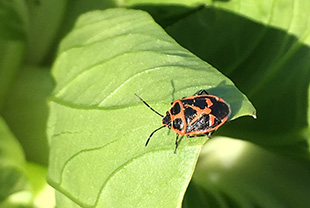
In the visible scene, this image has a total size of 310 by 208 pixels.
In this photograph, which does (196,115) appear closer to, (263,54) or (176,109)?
(176,109)

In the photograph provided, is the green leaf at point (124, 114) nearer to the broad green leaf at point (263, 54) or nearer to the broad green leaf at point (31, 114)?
the broad green leaf at point (31, 114)

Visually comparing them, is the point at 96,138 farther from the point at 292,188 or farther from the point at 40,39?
the point at 292,188

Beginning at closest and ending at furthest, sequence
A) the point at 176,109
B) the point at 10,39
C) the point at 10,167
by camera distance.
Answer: the point at 176,109
the point at 10,167
the point at 10,39

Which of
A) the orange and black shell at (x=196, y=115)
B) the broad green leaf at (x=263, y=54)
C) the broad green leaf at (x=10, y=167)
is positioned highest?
the orange and black shell at (x=196, y=115)

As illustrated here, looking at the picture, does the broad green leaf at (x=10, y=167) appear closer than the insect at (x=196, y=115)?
No

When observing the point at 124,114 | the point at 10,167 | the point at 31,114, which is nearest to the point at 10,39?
the point at 31,114

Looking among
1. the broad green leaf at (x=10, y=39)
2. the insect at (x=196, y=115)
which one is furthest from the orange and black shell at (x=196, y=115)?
the broad green leaf at (x=10, y=39)
